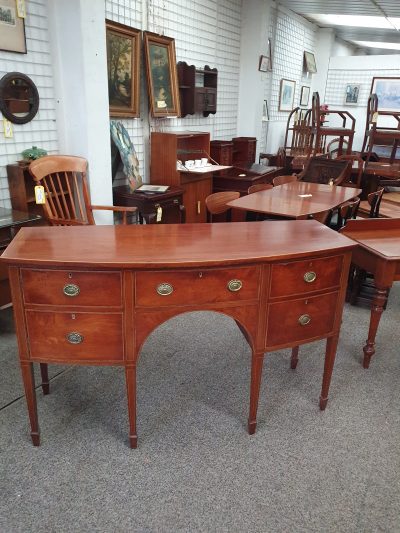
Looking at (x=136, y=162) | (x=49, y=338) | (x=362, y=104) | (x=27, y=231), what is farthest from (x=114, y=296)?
(x=362, y=104)

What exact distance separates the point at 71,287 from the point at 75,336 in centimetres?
23

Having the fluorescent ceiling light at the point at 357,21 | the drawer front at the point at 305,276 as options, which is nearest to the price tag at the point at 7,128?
the drawer front at the point at 305,276

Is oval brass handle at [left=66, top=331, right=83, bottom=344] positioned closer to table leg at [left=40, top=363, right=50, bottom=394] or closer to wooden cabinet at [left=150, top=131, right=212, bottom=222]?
table leg at [left=40, top=363, right=50, bottom=394]

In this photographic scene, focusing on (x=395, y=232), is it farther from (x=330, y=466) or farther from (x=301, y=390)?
(x=330, y=466)

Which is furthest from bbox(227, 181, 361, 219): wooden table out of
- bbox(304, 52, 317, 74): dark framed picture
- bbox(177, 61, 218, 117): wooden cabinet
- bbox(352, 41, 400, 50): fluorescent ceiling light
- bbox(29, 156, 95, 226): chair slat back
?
bbox(352, 41, 400, 50): fluorescent ceiling light

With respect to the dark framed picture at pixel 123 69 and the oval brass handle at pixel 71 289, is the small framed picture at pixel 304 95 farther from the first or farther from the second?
the oval brass handle at pixel 71 289

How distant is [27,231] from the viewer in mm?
2059

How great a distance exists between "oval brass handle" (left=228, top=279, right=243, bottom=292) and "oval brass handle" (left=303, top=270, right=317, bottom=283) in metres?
0.33

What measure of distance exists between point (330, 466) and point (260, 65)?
6.27 meters

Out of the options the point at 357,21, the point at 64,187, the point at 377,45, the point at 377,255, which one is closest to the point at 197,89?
the point at 64,187

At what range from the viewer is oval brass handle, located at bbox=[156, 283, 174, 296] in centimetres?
175

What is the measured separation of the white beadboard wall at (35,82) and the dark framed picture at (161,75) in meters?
1.25

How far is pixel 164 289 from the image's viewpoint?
5.77 feet

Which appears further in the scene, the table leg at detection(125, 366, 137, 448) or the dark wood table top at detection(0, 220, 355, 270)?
the table leg at detection(125, 366, 137, 448)
